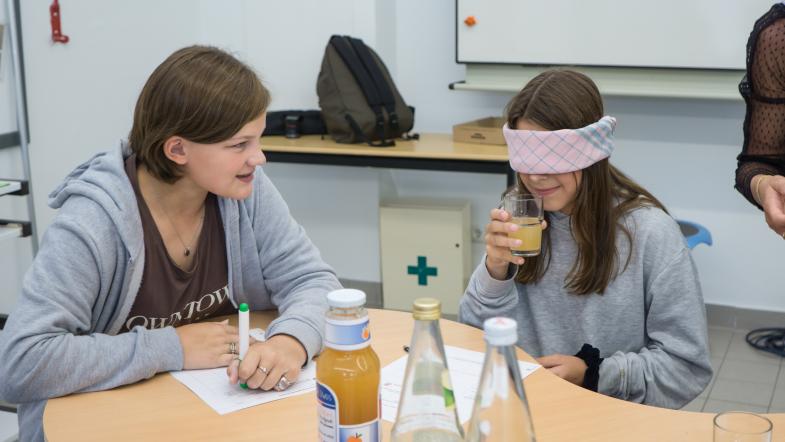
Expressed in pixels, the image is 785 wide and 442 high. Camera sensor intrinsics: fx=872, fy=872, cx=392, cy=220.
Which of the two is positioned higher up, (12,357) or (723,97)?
(723,97)

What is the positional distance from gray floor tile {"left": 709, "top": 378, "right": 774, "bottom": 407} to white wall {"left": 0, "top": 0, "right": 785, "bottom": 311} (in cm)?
66

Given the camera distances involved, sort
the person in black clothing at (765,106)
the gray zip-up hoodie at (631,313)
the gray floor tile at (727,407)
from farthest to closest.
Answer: the gray floor tile at (727,407), the person in black clothing at (765,106), the gray zip-up hoodie at (631,313)

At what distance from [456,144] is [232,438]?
103 inches

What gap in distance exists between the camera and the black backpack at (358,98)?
375cm

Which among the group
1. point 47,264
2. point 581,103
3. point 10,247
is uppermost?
point 581,103

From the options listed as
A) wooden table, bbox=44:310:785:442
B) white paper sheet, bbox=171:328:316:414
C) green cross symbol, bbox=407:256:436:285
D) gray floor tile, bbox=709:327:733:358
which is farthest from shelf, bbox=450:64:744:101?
white paper sheet, bbox=171:328:316:414

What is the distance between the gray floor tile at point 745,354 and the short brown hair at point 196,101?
Answer: 2.58m

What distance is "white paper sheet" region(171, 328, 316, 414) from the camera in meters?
1.43

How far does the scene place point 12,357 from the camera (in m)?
1.45

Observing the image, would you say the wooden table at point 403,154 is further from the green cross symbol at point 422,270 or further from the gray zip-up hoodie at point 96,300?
the gray zip-up hoodie at point 96,300

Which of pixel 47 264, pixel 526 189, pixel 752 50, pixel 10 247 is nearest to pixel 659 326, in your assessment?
pixel 526 189

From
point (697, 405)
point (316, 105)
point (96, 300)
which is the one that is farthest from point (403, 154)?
point (96, 300)

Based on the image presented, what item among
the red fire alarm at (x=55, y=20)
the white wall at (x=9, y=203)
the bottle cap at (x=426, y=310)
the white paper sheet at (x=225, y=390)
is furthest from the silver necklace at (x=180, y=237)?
the red fire alarm at (x=55, y=20)

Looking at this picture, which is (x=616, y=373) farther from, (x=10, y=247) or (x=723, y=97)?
(x=10, y=247)
